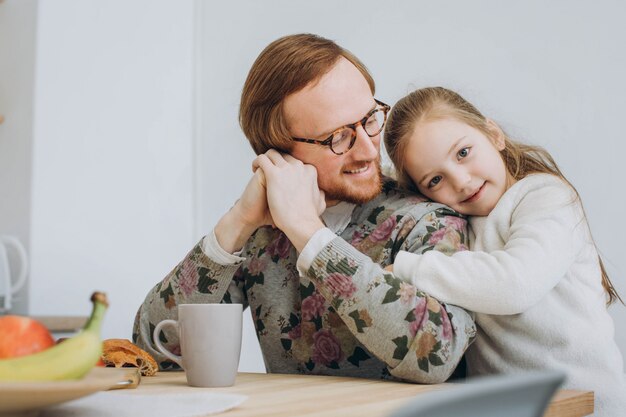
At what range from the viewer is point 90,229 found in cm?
291

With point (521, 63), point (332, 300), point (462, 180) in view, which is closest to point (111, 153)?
point (521, 63)

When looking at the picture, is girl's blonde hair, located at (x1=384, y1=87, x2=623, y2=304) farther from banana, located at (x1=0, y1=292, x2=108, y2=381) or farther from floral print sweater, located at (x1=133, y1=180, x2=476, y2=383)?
banana, located at (x1=0, y1=292, x2=108, y2=381)

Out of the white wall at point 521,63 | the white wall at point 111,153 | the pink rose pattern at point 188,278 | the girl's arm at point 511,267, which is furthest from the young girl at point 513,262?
the white wall at point 111,153

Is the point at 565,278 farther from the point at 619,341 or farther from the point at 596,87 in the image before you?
the point at 596,87

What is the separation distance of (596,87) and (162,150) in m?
1.93

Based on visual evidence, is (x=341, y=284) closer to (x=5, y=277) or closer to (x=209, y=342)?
(x=209, y=342)

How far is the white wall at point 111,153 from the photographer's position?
9.23ft

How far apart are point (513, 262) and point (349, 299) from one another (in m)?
0.26

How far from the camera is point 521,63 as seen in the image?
7.29 feet

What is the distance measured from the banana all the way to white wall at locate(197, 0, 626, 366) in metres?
1.61

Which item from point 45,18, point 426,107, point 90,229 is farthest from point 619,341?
point 45,18

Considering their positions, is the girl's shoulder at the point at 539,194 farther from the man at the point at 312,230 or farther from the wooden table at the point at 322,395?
the wooden table at the point at 322,395

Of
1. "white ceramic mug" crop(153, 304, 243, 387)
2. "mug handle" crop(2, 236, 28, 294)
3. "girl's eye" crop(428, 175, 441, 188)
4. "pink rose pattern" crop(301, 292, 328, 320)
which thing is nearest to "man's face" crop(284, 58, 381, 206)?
"girl's eye" crop(428, 175, 441, 188)

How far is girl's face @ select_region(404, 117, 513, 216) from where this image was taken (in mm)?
1352
